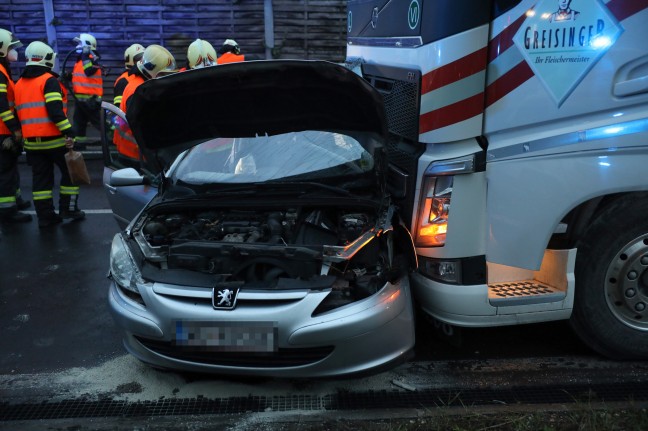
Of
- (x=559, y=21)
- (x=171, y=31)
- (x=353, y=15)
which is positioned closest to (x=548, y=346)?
(x=559, y=21)

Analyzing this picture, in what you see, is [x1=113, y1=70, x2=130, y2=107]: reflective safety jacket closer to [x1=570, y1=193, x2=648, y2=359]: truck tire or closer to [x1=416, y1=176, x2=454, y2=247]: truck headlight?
[x1=416, y1=176, x2=454, y2=247]: truck headlight

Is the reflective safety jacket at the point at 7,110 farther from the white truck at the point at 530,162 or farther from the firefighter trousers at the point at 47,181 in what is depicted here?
the white truck at the point at 530,162

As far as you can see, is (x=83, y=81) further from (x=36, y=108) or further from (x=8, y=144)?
(x=36, y=108)

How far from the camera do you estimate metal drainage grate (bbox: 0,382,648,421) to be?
115 inches

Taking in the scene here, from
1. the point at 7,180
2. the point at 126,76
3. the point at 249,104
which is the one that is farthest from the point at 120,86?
the point at 249,104

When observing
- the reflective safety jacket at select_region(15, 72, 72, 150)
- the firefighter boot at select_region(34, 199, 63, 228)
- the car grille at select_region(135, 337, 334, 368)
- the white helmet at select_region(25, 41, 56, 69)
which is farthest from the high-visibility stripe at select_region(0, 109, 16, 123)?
the car grille at select_region(135, 337, 334, 368)

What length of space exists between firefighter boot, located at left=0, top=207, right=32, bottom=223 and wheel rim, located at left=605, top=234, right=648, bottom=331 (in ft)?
20.2

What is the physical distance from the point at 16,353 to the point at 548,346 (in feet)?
11.3

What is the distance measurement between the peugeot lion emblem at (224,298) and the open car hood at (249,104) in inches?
46.9

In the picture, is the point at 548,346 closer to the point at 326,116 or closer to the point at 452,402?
the point at 452,402

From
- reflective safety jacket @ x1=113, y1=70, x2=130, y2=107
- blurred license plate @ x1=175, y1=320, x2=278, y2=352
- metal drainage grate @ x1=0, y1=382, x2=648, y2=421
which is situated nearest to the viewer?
blurred license plate @ x1=175, y1=320, x2=278, y2=352

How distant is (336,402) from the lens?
2990mm

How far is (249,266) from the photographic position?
2965 mm

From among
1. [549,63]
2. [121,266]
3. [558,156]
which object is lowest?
[121,266]
